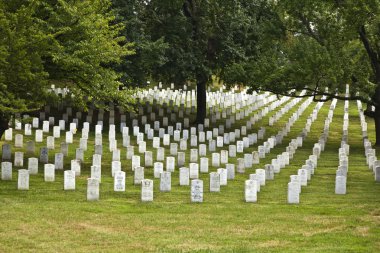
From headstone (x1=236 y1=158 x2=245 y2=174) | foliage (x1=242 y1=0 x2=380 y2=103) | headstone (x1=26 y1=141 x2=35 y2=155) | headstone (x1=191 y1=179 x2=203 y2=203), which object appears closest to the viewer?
headstone (x1=191 y1=179 x2=203 y2=203)

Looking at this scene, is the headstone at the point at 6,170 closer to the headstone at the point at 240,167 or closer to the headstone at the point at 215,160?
the headstone at the point at 240,167

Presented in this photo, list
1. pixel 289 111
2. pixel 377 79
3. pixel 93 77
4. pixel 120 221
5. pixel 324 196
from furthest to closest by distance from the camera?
pixel 289 111
pixel 377 79
pixel 93 77
pixel 324 196
pixel 120 221

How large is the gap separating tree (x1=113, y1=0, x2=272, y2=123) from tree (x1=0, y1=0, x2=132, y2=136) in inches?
422

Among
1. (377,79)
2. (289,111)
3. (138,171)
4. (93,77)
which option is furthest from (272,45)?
(138,171)

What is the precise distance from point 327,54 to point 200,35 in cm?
843

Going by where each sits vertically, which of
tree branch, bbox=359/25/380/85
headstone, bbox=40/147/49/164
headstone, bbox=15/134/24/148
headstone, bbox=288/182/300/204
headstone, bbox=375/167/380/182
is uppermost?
tree branch, bbox=359/25/380/85

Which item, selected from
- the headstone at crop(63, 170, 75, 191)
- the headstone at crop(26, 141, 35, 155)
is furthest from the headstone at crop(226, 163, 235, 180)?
the headstone at crop(26, 141, 35, 155)

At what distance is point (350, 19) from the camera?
32.6 m

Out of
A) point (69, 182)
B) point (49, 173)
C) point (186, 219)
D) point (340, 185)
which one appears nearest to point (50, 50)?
point (49, 173)

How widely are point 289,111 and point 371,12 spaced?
15.4 metres

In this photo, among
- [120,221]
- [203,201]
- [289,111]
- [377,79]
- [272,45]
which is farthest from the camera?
[289,111]

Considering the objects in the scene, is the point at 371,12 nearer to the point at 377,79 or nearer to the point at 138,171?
the point at 377,79

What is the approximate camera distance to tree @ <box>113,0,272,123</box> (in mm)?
38250

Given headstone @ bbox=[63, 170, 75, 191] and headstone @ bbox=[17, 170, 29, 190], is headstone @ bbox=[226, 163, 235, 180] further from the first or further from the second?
headstone @ bbox=[17, 170, 29, 190]
